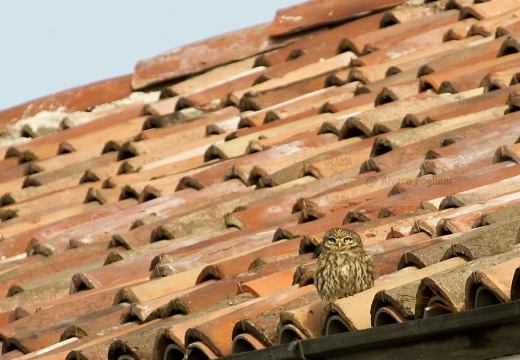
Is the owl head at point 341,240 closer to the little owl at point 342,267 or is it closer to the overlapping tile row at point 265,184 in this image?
the little owl at point 342,267

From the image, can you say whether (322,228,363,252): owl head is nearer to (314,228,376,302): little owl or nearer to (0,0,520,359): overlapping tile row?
(314,228,376,302): little owl

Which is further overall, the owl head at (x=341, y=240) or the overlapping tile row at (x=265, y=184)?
the owl head at (x=341, y=240)

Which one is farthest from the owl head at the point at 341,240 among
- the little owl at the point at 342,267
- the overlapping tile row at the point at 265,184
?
the overlapping tile row at the point at 265,184

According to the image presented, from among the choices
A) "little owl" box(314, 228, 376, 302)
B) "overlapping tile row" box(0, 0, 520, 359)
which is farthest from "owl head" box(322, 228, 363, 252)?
"overlapping tile row" box(0, 0, 520, 359)

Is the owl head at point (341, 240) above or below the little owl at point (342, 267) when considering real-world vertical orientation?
above

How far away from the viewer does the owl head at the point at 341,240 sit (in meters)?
4.79

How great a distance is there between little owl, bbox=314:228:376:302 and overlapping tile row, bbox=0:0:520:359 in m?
0.10

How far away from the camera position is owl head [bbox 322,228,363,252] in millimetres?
4785

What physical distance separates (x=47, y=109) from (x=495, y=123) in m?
4.47

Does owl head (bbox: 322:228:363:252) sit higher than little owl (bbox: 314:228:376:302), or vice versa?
owl head (bbox: 322:228:363:252)

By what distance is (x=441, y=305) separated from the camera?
149 inches

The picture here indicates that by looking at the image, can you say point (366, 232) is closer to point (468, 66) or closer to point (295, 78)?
point (468, 66)

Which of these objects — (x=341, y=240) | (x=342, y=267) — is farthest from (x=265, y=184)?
(x=342, y=267)

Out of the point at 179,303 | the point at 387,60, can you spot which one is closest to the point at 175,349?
the point at 179,303
